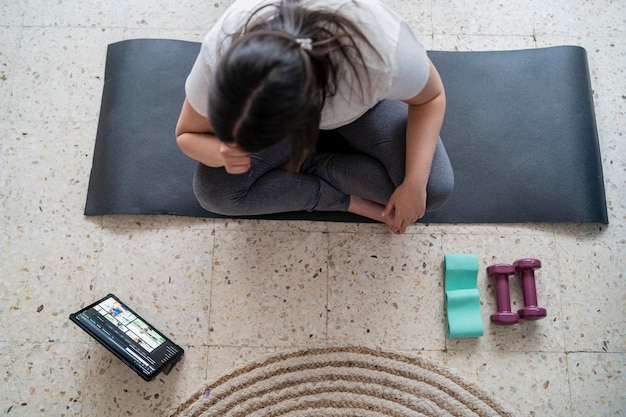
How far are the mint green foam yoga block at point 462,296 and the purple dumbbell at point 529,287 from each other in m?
0.09

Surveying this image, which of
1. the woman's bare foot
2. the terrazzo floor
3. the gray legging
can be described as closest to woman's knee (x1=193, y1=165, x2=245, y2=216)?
the gray legging

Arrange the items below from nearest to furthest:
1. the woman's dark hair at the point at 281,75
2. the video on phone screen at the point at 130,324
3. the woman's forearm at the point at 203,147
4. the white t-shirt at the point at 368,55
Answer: the woman's dark hair at the point at 281,75, the white t-shirt at the point at 368,55, the woman's forearm at the point at 203,147, the video on phone screen at the point at 130,324

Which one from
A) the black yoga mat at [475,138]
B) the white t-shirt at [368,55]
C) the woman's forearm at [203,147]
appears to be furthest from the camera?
the black yoga mat at [475,138]

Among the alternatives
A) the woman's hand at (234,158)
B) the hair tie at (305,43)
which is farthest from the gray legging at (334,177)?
the hair tie at (305,43)

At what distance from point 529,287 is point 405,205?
32cm

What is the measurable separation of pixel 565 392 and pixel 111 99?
1133 millimetres

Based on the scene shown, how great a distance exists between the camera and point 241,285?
1.09 m

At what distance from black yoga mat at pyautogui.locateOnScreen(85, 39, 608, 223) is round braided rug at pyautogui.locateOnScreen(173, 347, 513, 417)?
0.29 m

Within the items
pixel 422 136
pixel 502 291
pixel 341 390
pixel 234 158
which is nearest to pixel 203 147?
pixel 234 158

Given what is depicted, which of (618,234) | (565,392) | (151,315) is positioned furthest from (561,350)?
(151,315)

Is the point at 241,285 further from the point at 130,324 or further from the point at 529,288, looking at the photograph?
the point at 529,288

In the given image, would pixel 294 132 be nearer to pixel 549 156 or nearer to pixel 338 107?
pixel 338 107

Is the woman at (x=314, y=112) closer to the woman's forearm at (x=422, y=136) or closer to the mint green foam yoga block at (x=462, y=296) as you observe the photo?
the woman's forearm at (x=422, y=136)

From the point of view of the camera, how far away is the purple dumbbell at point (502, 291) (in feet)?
3.43
